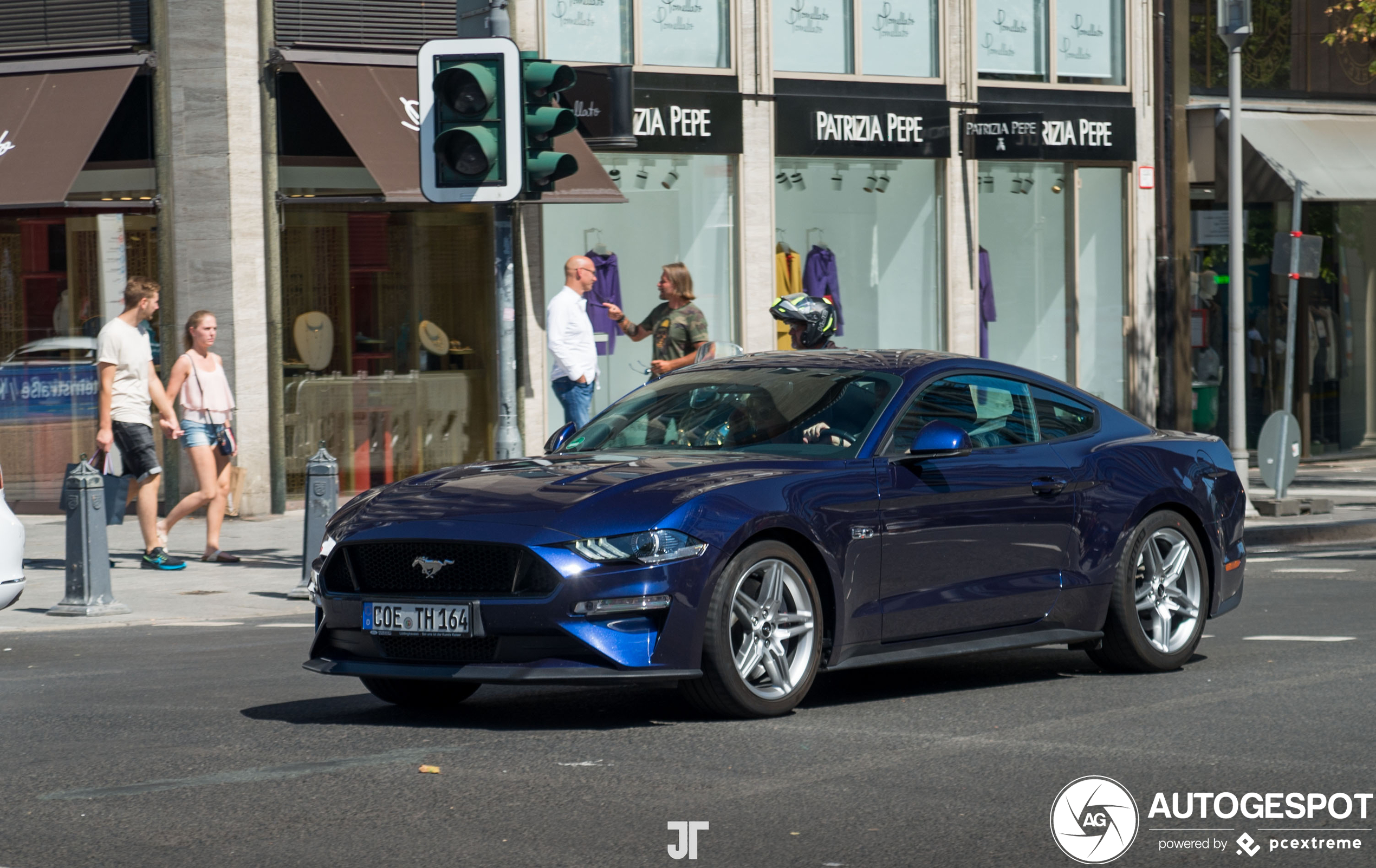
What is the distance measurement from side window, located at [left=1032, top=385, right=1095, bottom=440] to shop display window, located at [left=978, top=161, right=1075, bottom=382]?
43.3 ft

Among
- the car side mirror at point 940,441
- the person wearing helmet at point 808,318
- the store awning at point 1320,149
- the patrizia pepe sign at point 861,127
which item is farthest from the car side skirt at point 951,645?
the store awning at point 1320,149

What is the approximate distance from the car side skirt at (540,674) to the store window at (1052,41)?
51.1 feet

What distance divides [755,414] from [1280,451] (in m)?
11.4

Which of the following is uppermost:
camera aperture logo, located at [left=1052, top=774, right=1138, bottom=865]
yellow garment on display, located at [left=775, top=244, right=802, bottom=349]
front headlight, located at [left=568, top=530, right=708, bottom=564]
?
yellow garment on display, located at [left=775, top=244, right=802, bottom=349]

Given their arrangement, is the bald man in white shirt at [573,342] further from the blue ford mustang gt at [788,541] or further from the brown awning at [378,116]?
the blue ford mustang gt at [788,541]

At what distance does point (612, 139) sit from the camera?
58.9 feet

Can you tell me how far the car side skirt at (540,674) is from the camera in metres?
6.63

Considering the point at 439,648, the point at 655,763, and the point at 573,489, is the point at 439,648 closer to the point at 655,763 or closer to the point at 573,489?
the point at 573,489

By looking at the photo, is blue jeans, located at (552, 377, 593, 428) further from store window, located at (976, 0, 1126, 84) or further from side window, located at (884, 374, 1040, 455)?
side window, located at (884, 374, 1040, 455)

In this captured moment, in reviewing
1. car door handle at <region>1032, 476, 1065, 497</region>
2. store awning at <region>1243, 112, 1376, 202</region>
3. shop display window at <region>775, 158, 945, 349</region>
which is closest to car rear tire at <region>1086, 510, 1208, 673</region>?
car door handle at <region>1032, 476, 1065, 497</region>

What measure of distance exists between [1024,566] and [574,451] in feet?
6.23

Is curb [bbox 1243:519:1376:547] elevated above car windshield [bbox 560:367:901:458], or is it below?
below

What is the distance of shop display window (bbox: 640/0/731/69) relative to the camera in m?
18.9

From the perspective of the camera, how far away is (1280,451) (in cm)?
1795
